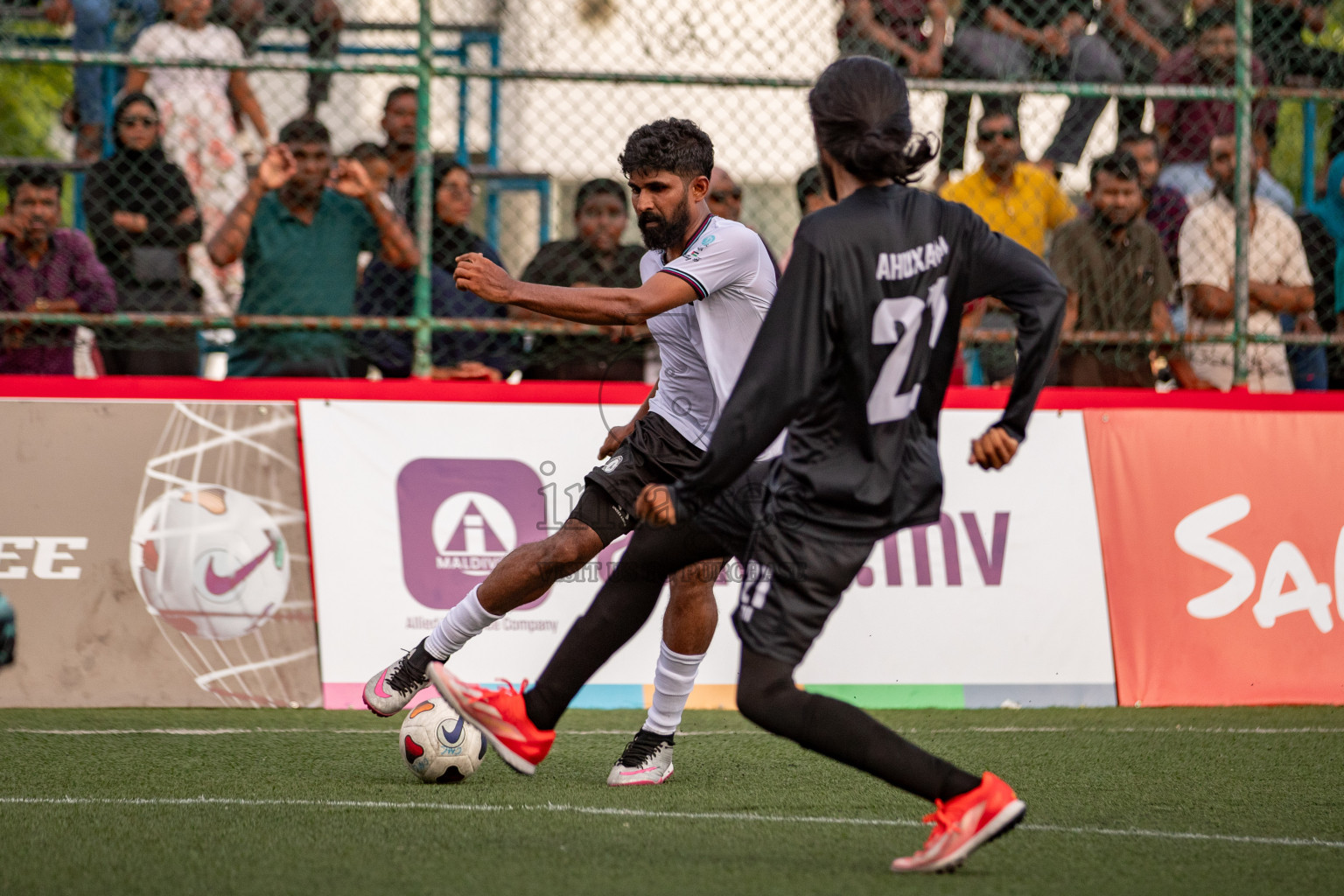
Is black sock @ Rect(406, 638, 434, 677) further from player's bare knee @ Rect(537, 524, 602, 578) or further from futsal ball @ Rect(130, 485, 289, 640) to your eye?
futsal ball @ Rect(130, 485, 289, 640)

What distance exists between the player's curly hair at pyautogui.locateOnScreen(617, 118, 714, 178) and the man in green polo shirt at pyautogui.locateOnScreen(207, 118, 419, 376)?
2713mm

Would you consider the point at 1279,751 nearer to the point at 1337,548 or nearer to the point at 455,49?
the point at 1337,548

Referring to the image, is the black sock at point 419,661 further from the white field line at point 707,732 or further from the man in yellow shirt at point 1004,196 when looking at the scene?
the man in yellow shirt at point 1004,196

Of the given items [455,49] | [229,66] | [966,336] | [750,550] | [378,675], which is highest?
[455,49]

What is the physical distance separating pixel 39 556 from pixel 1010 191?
529cm

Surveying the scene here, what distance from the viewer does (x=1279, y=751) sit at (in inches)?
223

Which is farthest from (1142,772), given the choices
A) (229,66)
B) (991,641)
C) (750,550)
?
(229,66)

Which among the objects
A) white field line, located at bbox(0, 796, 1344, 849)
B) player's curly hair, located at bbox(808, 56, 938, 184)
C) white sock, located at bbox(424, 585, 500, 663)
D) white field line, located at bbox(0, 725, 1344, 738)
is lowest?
white field line, located at bbox(0, 725, 1344, 738)

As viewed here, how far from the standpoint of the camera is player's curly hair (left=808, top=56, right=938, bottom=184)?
3559 mm

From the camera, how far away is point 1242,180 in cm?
737

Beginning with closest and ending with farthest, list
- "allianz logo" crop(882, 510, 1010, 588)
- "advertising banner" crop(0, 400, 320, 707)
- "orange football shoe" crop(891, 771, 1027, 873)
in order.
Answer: "orange football shoe" crop(891, 771, 1027, 873), "advertising banner" crop(0, 400, 320, 707), "allianz logo" crop(882, 510, 1010, 588)

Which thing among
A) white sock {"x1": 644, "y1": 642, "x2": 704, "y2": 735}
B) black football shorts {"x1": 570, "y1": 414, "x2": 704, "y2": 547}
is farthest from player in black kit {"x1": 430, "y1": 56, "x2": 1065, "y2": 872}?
white sock {"x1": 644, "y1": 642, "x2": 704, "y2": 735}

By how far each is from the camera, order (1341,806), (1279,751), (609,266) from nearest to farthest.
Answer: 1. (1341,806)
2. (1279,751)
3. (609,266)

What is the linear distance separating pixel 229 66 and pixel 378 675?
132 inches
